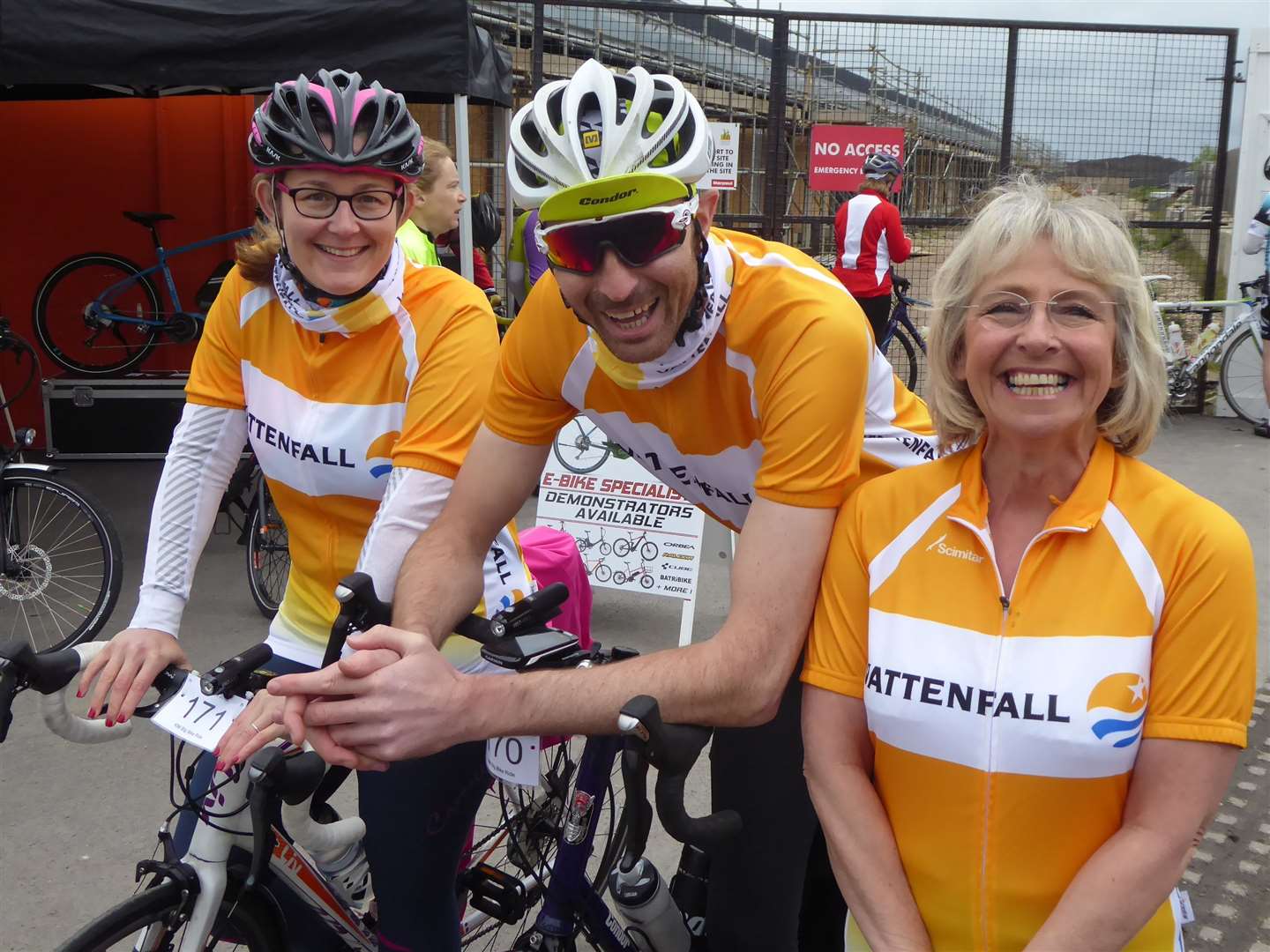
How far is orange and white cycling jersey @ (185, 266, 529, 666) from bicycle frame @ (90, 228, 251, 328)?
686cm

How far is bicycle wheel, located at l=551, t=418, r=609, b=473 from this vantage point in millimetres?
5305

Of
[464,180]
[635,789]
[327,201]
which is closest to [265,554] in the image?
[464,180]

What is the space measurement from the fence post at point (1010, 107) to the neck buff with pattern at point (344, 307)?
8.95 m

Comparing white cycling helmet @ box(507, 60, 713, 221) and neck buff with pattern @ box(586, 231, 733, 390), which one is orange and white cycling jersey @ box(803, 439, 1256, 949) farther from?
white cycling helmet @ box(507, 60, 713, 221)

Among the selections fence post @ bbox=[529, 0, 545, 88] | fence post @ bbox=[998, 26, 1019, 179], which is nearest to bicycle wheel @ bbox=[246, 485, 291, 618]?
fence post @ bbox=[529, 0, 545, 88]

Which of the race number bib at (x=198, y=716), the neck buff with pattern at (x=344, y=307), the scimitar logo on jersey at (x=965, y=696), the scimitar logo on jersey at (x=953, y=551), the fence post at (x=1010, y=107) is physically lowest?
the race number bib at (x=198, y=716)

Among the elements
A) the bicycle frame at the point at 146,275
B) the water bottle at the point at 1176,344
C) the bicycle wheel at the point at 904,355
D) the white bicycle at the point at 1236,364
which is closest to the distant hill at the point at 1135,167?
the white bicycle at the point at 1236,364

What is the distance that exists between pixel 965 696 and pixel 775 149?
9460mm

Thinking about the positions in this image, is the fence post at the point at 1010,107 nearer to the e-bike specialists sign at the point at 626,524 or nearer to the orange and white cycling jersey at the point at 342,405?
the e-bike specialists sign at the point at 626,524

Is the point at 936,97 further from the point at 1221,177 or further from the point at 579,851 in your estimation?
the point at 579,851

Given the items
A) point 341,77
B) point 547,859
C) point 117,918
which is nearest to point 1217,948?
point 547,859

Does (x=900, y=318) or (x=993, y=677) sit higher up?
(x=900, y=318)

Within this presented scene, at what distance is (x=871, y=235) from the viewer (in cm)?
1003

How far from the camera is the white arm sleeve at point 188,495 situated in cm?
230
